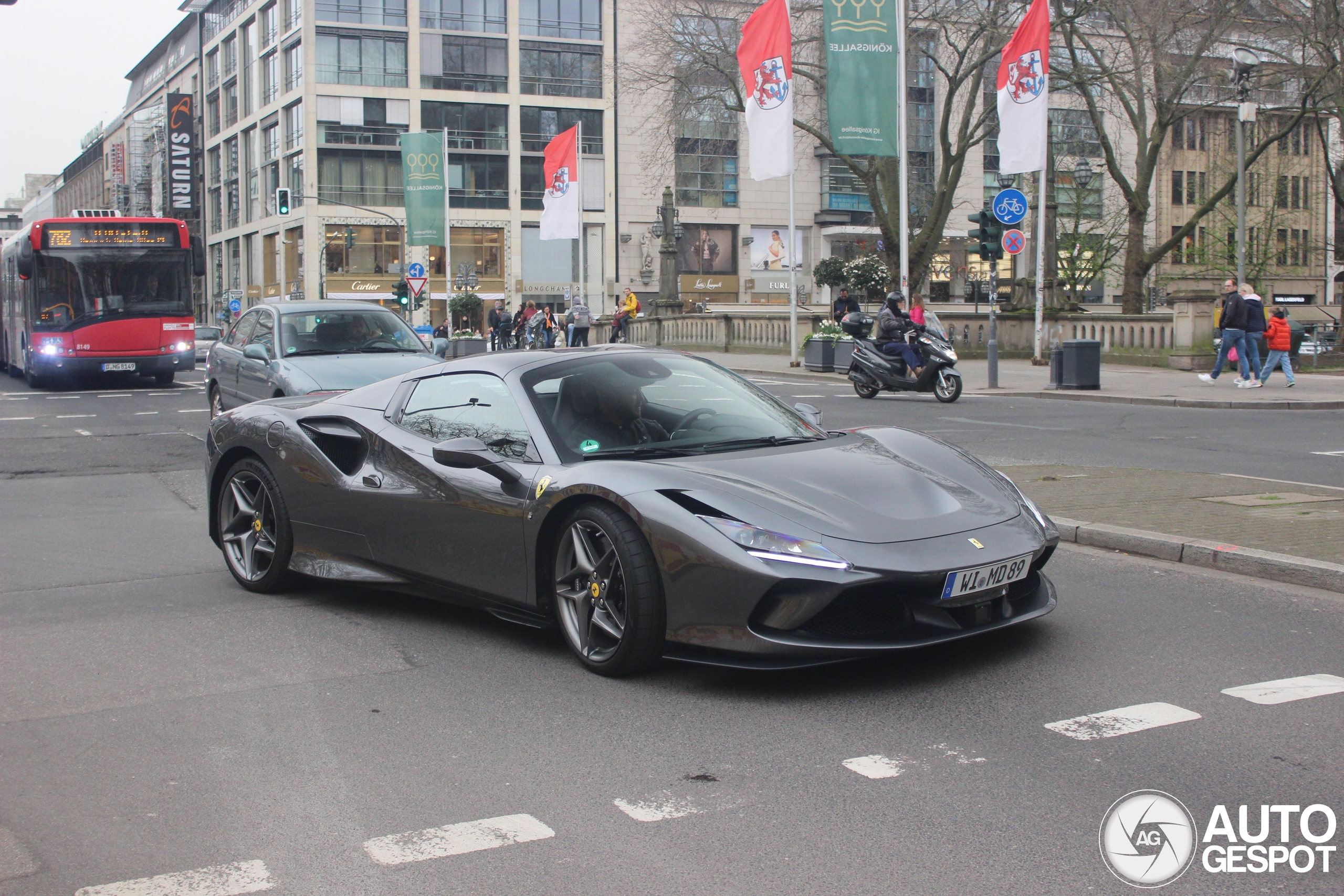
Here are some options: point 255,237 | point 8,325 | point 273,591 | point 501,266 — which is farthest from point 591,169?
point 273,591

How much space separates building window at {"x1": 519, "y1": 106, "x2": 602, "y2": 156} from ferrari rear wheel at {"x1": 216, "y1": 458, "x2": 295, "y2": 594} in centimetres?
6746

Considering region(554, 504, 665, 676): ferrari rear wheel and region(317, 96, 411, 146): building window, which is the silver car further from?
region(317, 96, 411, 146): building window

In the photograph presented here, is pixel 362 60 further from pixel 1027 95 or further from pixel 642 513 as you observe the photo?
pixel 642 513

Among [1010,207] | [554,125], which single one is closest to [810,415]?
[1010,207]

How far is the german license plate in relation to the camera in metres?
4.64

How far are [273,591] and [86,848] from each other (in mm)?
3374

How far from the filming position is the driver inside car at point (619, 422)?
5.45 m

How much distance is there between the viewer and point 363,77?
228ft

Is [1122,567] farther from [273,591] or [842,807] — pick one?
[273,591]

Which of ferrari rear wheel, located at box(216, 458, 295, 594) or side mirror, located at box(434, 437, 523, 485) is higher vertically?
side mirror, located at box(434, 437, 523, 485)

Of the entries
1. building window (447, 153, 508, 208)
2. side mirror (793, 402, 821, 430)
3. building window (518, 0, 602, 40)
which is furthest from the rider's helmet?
building window (518, 0, 602, 40)

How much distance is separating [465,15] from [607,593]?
71.4 m

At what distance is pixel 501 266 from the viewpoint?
73250mm

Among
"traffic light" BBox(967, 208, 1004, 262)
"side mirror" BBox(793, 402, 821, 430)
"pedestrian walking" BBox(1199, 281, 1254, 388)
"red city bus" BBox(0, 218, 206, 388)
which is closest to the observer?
"side mirror" BBox(793, 402, 821, 430)
